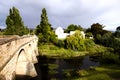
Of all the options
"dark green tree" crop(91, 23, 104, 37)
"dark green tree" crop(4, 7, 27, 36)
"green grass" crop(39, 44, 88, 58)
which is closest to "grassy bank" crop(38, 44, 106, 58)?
"green grass" crop(39, 44, 88, 58)

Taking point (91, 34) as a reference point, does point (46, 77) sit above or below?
below

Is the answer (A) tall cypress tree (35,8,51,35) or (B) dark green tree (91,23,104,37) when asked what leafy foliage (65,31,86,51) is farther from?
(B) dark green tree (91,23,104,37)

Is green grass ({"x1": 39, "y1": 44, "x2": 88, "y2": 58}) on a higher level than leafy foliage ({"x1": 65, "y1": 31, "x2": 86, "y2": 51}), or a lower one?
lower

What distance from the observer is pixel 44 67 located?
5050 cm

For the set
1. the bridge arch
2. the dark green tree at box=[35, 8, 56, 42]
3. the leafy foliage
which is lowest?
the bridge arch

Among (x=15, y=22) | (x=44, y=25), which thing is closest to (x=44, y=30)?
(x=44, y=25)

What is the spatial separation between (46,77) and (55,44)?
4417cm

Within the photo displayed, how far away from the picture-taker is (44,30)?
281ft

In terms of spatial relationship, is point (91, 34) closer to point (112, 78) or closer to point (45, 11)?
point (45, 11)

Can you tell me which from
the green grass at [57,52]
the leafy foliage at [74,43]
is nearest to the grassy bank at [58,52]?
the green grass at [57,52]

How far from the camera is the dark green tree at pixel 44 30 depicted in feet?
277

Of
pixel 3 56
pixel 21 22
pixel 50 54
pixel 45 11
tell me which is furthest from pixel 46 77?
pixel 45 11

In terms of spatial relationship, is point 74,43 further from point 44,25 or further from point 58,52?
point 44,25

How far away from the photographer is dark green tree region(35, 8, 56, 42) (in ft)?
277
